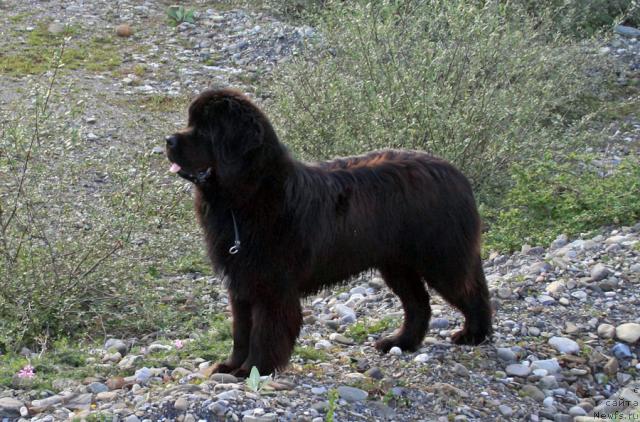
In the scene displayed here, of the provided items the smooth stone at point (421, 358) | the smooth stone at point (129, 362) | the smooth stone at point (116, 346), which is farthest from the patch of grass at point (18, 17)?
the smooth stone at point (421, 358)

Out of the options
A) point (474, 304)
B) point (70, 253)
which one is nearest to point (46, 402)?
point (70, 253)

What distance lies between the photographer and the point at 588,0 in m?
16.3

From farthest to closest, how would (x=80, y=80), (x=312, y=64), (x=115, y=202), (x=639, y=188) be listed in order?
(x=80, y=80)
(x=312, y=64)
(x=639, y=188)
(x=115, y=202)

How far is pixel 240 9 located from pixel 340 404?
11.9 m

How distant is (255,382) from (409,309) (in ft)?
5.23

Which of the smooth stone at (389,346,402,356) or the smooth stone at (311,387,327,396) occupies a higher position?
the smooth stone at (311,387,327,396)

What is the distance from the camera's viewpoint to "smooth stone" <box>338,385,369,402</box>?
536 cm

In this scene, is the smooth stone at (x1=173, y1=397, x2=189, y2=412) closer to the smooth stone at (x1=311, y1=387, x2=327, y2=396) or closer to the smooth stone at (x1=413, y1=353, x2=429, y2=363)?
the smooth stone at (x1=311, y1=387, x2=327, y2=396)

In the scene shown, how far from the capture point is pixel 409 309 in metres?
6.44

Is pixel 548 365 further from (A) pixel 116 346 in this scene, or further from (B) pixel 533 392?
(A) pixel 116 346

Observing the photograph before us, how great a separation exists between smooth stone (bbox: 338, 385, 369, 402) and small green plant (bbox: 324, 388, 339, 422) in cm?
6

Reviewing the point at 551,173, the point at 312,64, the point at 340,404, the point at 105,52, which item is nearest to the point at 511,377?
the point at 340,404

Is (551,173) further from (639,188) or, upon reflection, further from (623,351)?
(623,351)

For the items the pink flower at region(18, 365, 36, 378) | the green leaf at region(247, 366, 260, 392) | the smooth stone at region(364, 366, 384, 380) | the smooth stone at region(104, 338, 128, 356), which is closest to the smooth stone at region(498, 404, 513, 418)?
the smooth stone at region(364, 366, 384, 380)
